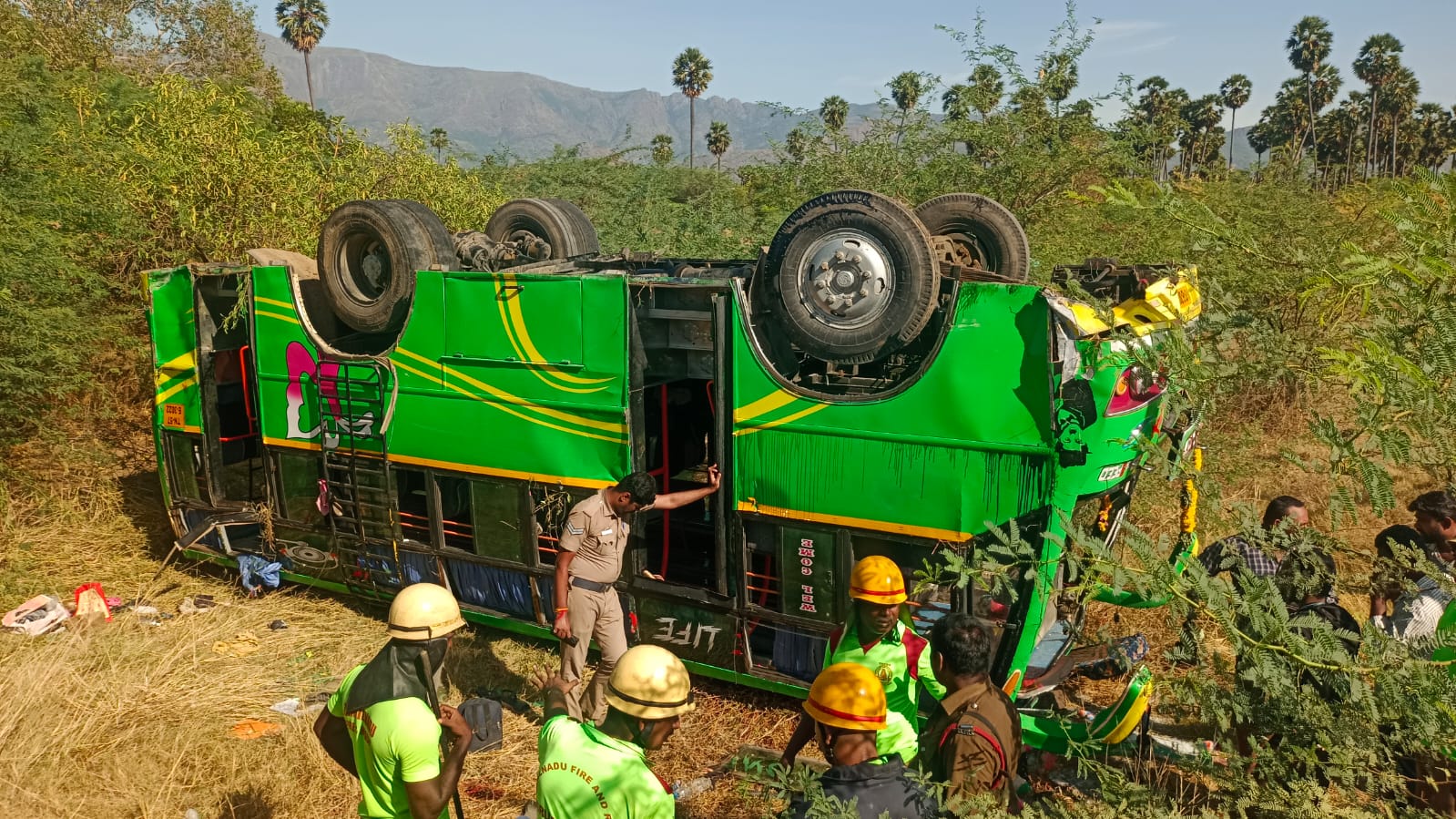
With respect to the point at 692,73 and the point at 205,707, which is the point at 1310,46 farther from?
the point at 205,707

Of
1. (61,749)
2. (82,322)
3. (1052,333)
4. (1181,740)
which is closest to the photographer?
(1052,333)

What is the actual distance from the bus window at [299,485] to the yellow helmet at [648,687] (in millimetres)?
5448

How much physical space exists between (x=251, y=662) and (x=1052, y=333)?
6009 millimetres

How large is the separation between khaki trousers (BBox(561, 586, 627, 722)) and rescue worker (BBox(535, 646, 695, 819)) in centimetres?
271

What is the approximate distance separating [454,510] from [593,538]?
1.93 metres

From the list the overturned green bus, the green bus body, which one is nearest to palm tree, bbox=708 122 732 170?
the overturned green bus

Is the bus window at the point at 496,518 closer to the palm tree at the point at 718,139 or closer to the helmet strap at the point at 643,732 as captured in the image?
the helmet strap at the point at 643,732

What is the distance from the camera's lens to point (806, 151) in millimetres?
15422

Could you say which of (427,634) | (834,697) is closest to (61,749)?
(427,634)

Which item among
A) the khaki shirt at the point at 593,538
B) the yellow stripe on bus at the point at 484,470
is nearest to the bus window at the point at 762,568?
the khaki shirt at the point at 593,538

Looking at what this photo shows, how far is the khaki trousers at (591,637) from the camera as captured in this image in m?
5.70

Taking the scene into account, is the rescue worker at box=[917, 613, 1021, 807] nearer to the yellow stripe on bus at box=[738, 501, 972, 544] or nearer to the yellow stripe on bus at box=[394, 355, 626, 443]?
the yellow stripe on bus at box=[738, 501, 972, 544]

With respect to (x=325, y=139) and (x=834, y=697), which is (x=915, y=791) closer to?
(x=834, y=697)

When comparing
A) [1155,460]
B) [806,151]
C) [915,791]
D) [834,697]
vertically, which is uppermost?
[806,151]
